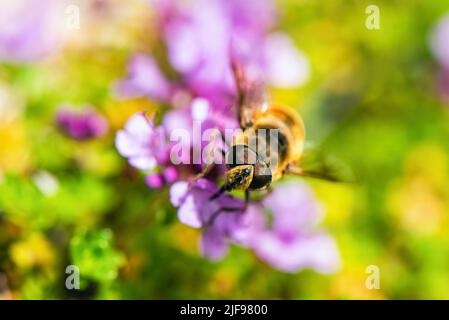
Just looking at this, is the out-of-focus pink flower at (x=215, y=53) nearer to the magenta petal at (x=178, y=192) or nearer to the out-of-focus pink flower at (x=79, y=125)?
the out-of-focus pink flower at (x=79, y=125)

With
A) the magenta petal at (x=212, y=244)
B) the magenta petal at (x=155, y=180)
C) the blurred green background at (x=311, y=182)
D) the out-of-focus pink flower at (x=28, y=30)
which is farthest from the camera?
the out-of-focus pink flower at (x=28, y=30)

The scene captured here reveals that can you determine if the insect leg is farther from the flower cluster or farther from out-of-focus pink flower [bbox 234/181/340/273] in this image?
out-of-focus pink flower [bbox 234/181/340/273]

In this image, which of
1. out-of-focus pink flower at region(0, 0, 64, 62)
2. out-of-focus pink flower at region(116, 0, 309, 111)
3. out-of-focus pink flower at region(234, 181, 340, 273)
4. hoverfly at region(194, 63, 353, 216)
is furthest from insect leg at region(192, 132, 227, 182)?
out-of-focus pink flower at region(0, 0, 64, 62)

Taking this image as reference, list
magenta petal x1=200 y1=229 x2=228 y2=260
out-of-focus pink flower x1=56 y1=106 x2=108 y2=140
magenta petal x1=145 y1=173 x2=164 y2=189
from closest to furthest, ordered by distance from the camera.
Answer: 1. magenta petal x1=145 y1=173 x2=164 y2=189
2. magenta petal x1=200 y1=229 x2=228 y2=260
3. out-of-focus pink flower x1=56 y1=106 x2=108 y2=140

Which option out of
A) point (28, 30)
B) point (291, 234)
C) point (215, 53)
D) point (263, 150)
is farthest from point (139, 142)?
point (28, 30)

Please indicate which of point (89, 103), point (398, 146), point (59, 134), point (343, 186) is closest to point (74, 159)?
point (59, 134)

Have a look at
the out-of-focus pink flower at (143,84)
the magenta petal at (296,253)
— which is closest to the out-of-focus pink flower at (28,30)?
the out-of-focus pink flower at (143,84)
